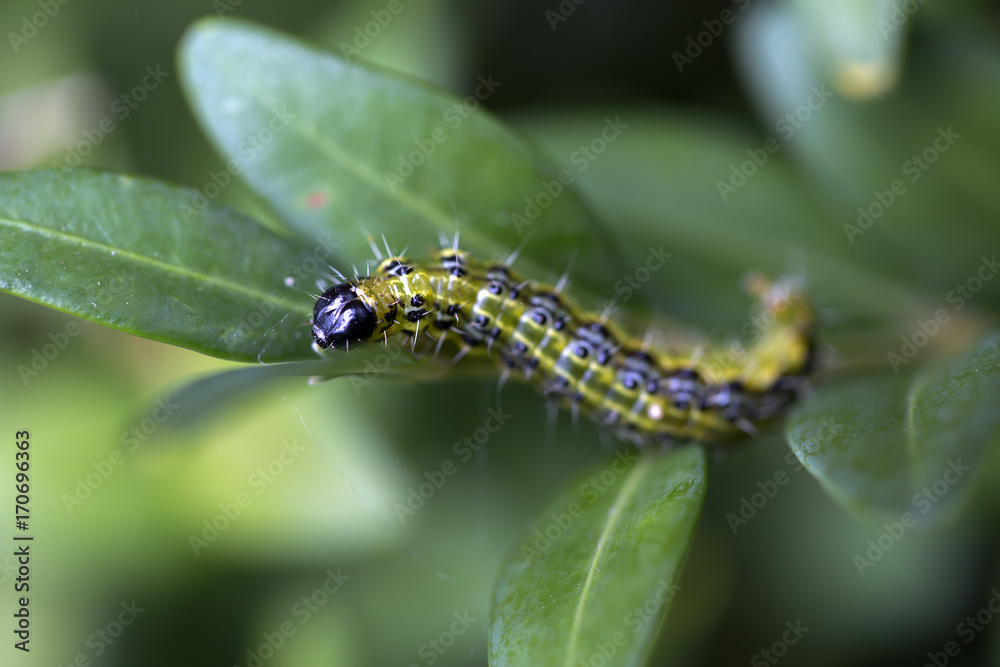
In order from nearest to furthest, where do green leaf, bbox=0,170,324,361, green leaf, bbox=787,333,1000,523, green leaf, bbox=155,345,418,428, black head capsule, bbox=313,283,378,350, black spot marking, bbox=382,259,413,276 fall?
green leaf, bbox=787,333,1000,523 → green leaf, bbox=0,170,324,361 → green leaf, bbox=155,345,418,428 → black head capsule, bbox=313,283,378,350 → black spot marking, bbox=382,259,413,276

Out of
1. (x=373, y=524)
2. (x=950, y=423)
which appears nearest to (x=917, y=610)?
(x=950, y=423)

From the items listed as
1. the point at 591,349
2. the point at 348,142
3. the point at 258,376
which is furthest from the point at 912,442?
the point at 348,142

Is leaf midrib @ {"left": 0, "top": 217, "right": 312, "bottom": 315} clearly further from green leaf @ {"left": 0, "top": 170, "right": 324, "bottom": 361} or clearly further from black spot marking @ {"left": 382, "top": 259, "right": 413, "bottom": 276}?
black spot marking @ {"left": 382, "top": 259, "right": 413, "bottom": 276}

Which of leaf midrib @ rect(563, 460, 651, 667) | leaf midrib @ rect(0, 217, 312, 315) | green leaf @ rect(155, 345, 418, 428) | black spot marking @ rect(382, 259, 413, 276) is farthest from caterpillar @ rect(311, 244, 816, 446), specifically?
leaf midrib @ rect(563, 460, 651, 667)

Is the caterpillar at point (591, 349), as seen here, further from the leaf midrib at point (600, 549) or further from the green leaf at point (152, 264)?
the leaf midrib at point (600, 549)

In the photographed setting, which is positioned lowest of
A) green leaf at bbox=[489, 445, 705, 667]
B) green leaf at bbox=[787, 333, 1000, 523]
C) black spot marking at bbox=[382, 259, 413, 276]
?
green leaf at bbox=[489, 445, 705, 667]

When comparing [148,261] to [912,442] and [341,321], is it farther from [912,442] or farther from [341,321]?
[912,442]
